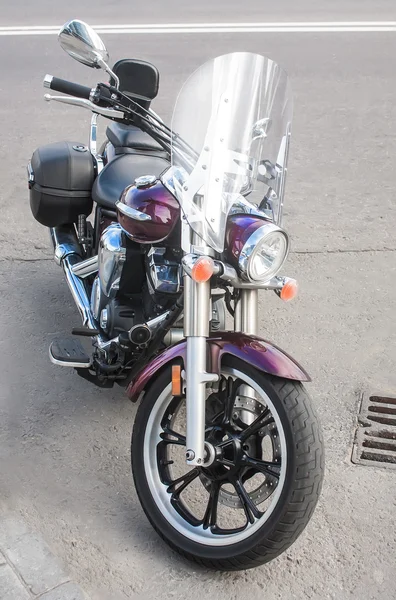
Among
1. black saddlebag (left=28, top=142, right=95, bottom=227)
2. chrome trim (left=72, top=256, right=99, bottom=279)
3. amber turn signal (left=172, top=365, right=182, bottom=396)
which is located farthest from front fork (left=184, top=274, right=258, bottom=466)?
black saddlebag (left=28, top=142, right=95, bottom=227)

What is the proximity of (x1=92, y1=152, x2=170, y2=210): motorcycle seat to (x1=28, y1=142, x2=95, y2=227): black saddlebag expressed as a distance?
0.29 metres

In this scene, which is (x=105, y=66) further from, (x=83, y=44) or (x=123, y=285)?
(x=123, y=285)

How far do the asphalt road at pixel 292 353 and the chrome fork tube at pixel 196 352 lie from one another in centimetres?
63

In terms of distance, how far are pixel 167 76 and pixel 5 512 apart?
6449 mm

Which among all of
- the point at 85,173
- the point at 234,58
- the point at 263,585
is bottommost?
the point at 263,585

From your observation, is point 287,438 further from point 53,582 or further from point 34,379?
point 34,379

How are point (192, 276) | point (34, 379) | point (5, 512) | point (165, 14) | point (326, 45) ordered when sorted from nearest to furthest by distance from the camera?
1. point (192, 276)
2. point (5, 512)
3. point (34, 379)
4. point (326, 45)
5. point (165, 14)

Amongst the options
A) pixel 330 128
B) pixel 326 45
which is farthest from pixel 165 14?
pixel 330 128

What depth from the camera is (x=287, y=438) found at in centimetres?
300

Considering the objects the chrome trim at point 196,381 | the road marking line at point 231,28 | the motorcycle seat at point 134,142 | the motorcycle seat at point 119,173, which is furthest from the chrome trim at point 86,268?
the road marking line at point 231,28

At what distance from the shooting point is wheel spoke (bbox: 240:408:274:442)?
3.12m

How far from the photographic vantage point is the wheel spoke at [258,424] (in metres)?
3.12

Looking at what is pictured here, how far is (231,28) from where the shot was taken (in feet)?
36.3

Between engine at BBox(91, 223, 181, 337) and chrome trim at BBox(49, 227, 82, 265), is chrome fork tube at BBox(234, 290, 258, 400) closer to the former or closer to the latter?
engine at BBox(91, 223, 181, 337)
